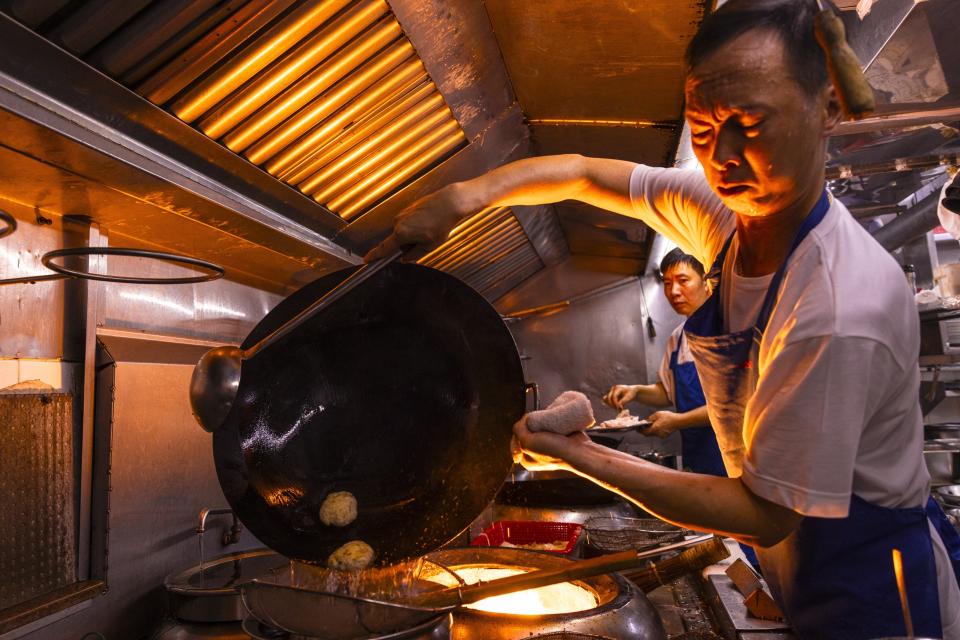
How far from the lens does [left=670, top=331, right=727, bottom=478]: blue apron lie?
334cm

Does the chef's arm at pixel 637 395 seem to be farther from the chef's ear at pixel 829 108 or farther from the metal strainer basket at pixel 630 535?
the chef's ear at pixel 829 108

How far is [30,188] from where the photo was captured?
138 centimetres

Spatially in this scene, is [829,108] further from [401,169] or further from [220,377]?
[401,169]

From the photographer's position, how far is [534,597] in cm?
183

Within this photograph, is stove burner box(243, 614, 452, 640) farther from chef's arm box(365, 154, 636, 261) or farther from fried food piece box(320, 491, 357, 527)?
chef's arm box(365, 154, 636, 261)

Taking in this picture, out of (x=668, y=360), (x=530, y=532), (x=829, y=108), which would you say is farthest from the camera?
(x=668, y=360)

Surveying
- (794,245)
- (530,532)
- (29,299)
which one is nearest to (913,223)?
(530,532)

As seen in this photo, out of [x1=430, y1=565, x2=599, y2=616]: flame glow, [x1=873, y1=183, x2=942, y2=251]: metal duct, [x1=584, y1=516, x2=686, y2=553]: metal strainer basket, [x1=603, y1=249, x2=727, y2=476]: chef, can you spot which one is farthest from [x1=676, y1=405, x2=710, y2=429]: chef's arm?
[x1=873, y1=183, x2=942, y2=251]: metal duct

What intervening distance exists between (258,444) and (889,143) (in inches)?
139

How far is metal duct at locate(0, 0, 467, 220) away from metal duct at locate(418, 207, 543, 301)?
89 centimetres

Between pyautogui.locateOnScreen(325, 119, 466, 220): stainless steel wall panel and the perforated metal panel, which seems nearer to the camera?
the perforated metal panel

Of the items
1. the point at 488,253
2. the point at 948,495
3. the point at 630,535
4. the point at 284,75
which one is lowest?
the point at 948,495

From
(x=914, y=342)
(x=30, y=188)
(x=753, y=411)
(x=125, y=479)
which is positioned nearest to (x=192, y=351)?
(x=125, y=479)

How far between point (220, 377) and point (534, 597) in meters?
1.24
